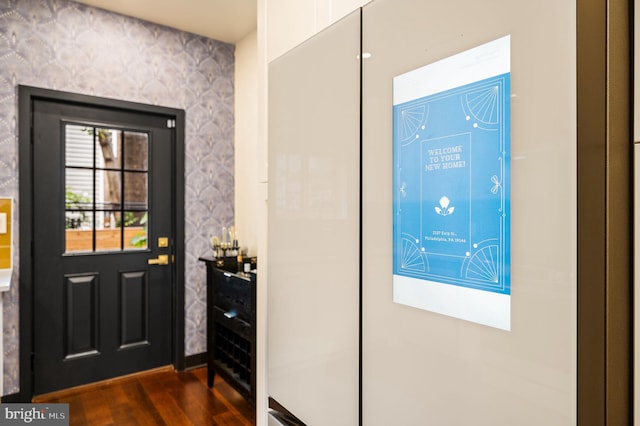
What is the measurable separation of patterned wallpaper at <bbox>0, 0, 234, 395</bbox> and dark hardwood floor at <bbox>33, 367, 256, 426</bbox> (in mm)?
316

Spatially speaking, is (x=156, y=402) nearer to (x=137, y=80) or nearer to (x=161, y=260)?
(x=161, y=260)

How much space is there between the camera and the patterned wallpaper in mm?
2484

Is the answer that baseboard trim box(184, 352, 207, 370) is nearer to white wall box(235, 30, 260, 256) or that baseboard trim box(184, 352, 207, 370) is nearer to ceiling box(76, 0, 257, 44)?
white wall box(235, 30, 260, 256)

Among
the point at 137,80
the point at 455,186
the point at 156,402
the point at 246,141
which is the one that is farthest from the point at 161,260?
the point at 455,186

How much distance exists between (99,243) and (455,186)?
9.21 feet

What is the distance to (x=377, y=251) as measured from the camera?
81cm

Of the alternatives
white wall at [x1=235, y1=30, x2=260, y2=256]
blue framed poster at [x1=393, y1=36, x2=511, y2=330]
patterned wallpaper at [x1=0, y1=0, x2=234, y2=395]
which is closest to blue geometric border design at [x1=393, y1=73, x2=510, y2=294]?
blue framed poster at [x1=393, y1=36, x2=511, y2=330]

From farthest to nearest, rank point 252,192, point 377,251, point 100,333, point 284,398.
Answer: point 252,192 < point 100,333 < point 284,398 < point 377,251

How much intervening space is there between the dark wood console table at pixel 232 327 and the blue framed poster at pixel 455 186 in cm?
176

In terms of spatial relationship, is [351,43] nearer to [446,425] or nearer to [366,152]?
[366,152]

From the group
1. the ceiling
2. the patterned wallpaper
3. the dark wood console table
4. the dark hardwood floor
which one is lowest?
the dark hardwood floor

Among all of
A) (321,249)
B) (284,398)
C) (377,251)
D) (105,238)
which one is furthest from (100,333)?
(377,251)

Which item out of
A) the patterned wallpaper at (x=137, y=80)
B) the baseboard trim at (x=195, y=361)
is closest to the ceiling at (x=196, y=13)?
the patterned wallpaper at (x=137, y=80)

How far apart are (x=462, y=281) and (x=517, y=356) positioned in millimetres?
131
